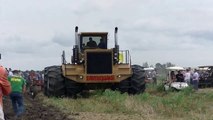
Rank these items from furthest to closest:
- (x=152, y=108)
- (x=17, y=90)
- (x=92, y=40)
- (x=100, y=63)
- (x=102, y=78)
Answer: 1. (x=92, y=40)
2. (x=100, y=63)
3. (x=102, y=78)
4. (x=152, y=108)
5. (x=17, y=90)

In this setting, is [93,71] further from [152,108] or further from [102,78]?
[152,108]

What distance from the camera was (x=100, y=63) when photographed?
22.5 meters

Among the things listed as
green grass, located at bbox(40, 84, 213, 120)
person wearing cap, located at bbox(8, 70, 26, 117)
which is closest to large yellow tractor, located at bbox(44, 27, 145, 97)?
green grass, located at bbox(40, 84, 213, 120)

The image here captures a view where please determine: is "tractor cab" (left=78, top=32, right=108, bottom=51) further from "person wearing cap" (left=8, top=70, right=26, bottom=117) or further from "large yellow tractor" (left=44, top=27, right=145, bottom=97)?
"person wearing cap" (left=8, top=70, right=26, bottom=117)

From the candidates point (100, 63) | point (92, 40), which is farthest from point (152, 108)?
point (92, 40)

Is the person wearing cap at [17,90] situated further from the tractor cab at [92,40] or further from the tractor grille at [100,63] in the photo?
the tractor cab at [92,40]

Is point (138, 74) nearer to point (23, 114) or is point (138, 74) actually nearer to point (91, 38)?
point (91, 38)

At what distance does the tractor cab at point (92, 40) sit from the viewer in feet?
75.7

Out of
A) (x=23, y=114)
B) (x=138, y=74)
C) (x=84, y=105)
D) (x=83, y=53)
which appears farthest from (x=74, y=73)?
(x=23, y=114)

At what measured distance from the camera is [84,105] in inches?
699

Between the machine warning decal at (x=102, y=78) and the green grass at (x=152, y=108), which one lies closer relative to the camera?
the green grass at (x=152, y=108)

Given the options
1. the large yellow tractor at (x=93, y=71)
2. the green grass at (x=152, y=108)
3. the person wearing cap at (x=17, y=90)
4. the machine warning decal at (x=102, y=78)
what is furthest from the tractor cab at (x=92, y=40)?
the person wearing cap at (x=17, y=90)

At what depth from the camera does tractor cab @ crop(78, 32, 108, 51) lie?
23.1 meters

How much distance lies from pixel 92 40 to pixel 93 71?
5.24 ft
